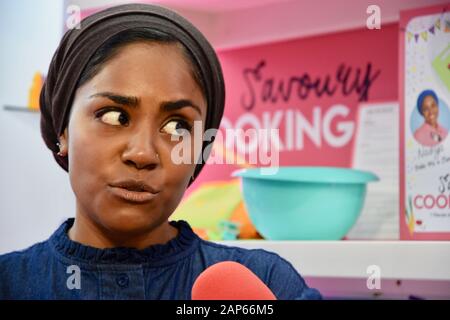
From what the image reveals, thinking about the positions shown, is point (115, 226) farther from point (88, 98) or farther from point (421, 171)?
point (421, 171)

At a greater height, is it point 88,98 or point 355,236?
point 88,98

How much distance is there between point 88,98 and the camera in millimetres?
599

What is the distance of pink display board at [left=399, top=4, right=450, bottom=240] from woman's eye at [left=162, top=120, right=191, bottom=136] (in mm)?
314

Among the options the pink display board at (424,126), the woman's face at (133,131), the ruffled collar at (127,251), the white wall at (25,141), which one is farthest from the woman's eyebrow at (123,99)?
the pink display board at (424,126)

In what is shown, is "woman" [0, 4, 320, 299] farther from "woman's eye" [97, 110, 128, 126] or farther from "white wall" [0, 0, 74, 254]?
"white wall" [0, 0, 74, 254]

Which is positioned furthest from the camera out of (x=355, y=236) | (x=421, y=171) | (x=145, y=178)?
(x=355, y=236)

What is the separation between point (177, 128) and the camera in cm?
60

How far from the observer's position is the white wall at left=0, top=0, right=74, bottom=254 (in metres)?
0.82

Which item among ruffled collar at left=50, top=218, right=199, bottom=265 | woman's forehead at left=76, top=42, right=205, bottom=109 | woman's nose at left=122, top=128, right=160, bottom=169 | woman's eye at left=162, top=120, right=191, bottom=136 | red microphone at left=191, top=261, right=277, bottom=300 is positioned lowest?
red microphone at left=191, top=261, right=277, bottom=300

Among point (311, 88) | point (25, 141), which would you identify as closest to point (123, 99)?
point (25, 141)

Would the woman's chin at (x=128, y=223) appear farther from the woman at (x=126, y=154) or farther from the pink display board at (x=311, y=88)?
the pink display board at (x=311, y=88)

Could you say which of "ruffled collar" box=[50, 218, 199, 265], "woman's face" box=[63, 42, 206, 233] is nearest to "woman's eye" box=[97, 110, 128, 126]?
"woman's face" box=[63, 42, 206, 233]

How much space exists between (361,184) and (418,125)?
0.29 feet
